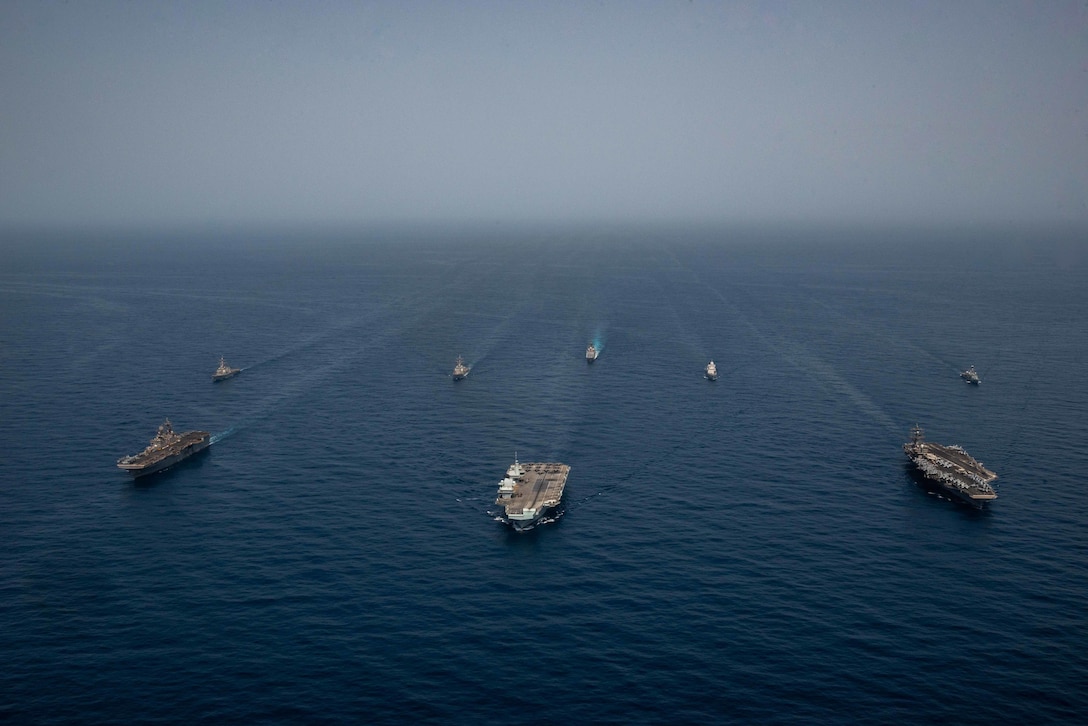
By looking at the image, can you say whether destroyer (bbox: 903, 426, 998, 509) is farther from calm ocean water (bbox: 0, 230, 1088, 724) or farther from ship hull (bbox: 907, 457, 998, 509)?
calm ocean water (bbox: 0, 230, 1088, 724)

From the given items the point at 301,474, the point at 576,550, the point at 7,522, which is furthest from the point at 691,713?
the point at 7,522

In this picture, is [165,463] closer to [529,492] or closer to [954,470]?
[529,492]

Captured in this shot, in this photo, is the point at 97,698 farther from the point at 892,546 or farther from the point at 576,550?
the point at 892,546

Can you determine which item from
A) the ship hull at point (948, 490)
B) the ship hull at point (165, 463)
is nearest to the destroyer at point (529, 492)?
the ship hull at point (948, 490)

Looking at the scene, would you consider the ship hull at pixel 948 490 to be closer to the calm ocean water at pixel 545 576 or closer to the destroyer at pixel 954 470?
the destroyer at pixel 954 470

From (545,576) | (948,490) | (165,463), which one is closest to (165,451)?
(165,463)
